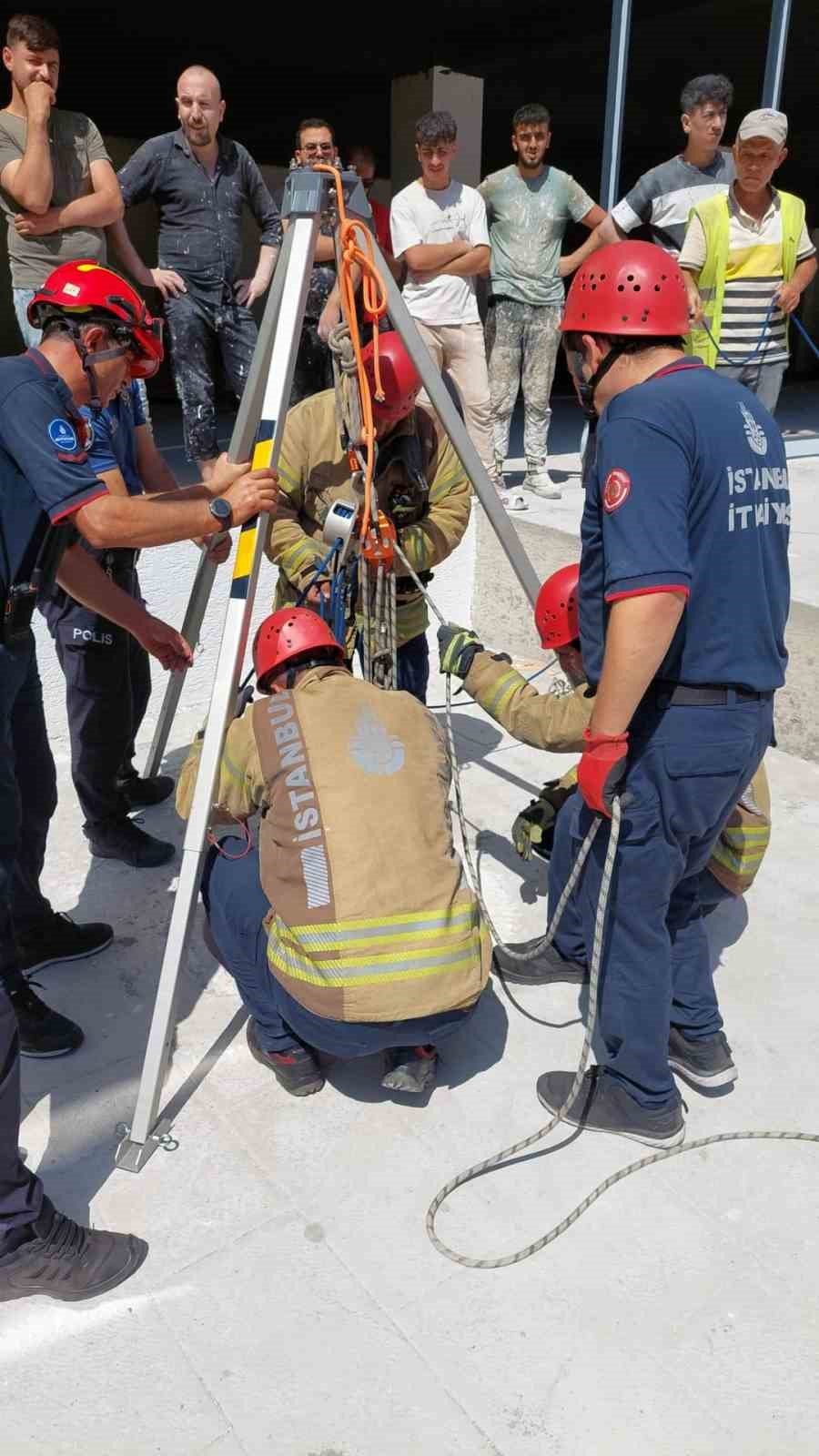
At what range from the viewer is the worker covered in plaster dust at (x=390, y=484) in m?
3.35

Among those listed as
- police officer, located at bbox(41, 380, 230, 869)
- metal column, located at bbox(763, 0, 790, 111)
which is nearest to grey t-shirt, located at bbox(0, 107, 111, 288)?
police officer, located at bbox(41, 380, 230, 869)

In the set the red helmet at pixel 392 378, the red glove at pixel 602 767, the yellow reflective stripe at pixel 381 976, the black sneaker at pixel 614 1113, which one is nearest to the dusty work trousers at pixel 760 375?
the red helmet at pixel 392 378

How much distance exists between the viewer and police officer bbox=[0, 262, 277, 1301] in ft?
6.92

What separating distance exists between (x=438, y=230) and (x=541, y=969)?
403 centimetres

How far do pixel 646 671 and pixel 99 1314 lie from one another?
5.54ft

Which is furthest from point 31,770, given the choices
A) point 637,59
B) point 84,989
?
point 637,59

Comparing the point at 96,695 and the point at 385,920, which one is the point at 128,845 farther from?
the point at 385,920

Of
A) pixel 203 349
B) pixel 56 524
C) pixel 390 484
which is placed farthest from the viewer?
pixel 203 349

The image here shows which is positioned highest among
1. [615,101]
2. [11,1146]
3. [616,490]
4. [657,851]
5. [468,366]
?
[615,101]

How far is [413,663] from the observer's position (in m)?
4.07

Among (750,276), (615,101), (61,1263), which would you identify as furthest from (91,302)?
(615,101)

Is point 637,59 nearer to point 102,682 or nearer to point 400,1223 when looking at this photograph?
point 102,682

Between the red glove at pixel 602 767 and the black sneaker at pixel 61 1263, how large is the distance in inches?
53.9

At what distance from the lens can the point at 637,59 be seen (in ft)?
37.7
